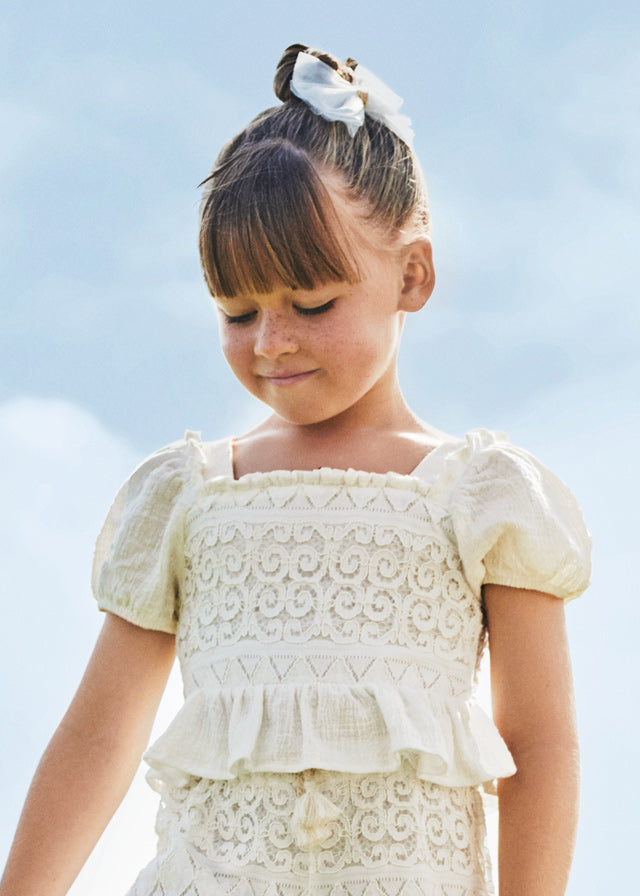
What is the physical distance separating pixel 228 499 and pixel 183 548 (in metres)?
0.11

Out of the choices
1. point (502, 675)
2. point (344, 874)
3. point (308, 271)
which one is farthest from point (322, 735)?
point (308, 271)

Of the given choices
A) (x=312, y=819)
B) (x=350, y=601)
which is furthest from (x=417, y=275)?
(x=312, y=819)

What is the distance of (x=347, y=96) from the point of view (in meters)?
1.84

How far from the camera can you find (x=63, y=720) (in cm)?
178

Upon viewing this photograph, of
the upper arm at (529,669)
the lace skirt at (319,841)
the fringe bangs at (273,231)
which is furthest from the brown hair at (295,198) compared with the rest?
the lace skirt at (319,841)

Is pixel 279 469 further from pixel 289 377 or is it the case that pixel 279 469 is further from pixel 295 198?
pixel 295 198

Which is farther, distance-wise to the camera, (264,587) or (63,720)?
(63,720)

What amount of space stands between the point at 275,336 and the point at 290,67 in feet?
1.77

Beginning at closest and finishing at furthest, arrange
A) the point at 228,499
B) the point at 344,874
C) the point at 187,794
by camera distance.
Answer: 1. the point at 344,874
2. the point at 187,794
3. the point at 228,499

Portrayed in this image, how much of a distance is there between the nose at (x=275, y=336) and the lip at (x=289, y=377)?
34 mm

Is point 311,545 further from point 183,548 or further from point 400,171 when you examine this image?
point 400,171

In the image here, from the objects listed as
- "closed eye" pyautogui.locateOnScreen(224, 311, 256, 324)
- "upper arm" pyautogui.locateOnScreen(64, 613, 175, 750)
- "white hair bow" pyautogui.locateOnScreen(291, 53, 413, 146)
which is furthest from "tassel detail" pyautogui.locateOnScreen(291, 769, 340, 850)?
"white hair bow" pyautogui.locateOnScreen(291, 53, 413, 146)

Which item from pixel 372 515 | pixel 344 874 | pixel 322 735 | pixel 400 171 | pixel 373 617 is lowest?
pixel 344 874

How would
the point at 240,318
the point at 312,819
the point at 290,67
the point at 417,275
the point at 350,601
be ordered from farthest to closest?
the point at 290,67 < the point at 417,275 < the point at 240,318 < the point at 350,601 < the point at 312,819
